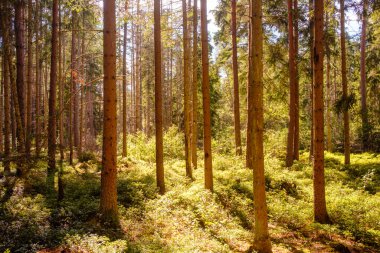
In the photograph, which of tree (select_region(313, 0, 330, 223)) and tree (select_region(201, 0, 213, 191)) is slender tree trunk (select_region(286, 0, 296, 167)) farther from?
tree (select_region(313, 0, 330, 223))

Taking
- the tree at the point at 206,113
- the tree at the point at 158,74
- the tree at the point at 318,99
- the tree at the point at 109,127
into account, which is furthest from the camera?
the tree at the point at 206,113

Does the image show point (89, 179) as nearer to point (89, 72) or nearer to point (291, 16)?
point (291, 16)

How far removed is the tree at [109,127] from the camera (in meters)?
8.07

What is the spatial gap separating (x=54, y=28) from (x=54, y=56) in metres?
1.23

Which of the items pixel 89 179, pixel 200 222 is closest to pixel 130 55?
pixel 89 179

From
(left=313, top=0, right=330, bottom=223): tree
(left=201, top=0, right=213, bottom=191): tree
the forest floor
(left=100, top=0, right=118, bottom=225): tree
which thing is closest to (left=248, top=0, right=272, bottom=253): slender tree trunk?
the forest floor

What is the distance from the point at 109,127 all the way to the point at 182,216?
3513 millimetres

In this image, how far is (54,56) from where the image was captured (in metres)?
14.0

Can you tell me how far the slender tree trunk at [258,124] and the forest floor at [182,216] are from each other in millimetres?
825

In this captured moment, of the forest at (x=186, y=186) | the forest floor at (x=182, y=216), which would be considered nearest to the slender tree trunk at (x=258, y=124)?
the forest at (x=186, y=186)

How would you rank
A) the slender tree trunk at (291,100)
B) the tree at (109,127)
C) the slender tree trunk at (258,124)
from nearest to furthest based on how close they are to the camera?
1. the slender tree trunk at (258,124)
2. the tree at (109,127)
3. the slender tree trunk at (291,100)

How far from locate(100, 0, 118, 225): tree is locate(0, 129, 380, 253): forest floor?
1.39ft

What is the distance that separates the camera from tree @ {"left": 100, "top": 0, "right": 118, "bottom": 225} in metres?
8.07

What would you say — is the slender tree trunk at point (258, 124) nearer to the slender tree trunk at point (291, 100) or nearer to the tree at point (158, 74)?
the tree at point (158, 74)
